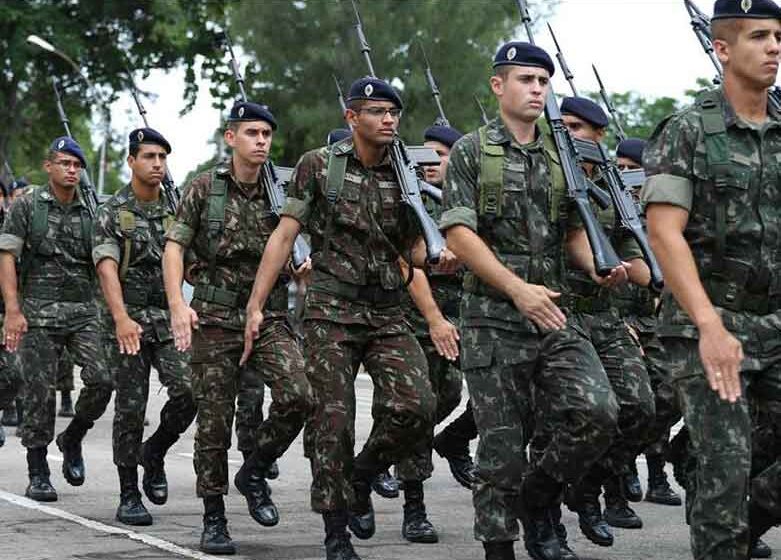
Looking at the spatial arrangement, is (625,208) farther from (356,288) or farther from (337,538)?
(337,538)

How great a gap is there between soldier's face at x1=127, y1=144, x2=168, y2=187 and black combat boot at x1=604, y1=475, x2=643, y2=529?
307 cm

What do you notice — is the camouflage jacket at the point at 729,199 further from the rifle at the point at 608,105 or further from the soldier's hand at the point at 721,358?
the rifle at the point at 608,105

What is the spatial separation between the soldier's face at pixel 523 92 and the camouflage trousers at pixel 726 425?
66.0 inches

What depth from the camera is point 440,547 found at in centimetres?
877

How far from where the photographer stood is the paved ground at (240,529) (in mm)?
8438

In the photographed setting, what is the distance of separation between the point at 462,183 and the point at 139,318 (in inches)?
129

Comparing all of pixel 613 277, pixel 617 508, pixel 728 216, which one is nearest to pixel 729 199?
pixel 728 216

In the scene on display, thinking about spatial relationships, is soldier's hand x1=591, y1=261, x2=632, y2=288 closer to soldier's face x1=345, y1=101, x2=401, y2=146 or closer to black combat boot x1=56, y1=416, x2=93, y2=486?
soldier's face x1=345, y1=101, x2=401, y2=146

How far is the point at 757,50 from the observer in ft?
19.8

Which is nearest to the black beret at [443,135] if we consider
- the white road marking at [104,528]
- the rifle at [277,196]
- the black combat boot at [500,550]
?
the rifle at [277,196]

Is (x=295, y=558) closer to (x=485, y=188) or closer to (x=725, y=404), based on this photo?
(x=485, y=188)

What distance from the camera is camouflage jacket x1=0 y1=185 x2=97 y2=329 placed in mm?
11234

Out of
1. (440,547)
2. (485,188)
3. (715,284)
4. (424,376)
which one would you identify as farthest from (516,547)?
(715,284)

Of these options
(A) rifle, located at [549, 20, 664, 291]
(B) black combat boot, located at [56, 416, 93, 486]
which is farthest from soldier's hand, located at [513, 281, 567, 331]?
(B) black combat boot, located at [56, 416, 93, 486]
